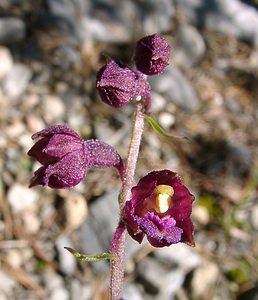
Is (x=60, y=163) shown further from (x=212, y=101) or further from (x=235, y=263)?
(x=212, y=101)

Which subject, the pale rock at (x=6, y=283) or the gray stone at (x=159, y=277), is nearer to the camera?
the pale rock at (x=6, y=283)

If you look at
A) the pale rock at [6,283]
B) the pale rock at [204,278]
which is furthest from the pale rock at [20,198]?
the pale rock at [204,278]

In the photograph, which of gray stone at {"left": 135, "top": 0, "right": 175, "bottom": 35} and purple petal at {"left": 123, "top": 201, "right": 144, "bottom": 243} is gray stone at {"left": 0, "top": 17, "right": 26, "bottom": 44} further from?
purple petal at {"left": 123, "top": 201, "right": 144, "bottom": 243}

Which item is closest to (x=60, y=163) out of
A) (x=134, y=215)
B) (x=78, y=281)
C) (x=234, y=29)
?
(x=134, y=215)

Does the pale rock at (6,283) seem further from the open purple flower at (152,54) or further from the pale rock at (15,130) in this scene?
the open purple flower at (152,54)

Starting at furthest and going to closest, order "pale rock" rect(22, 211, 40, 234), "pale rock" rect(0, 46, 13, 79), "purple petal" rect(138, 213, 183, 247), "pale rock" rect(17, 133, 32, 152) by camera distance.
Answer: "pale rock" rect(0, 46, 13, 79) → "pale rock" rect(17, 133, 32, 152) → "pale rock" rect(22, 211, 40, 234) → "purple petal" rect(138, 213, 183, 247)

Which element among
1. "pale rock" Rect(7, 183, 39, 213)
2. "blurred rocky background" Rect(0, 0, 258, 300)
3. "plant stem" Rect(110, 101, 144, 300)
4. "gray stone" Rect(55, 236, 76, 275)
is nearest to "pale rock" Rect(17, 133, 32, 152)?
"blurred rocky background" Rect(0, 0, 258, 300)
